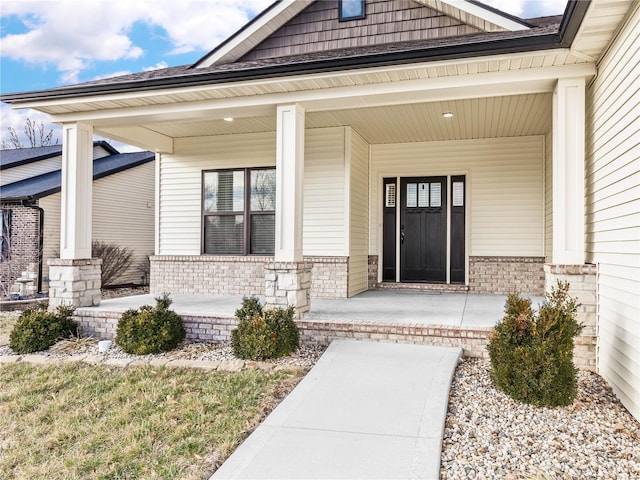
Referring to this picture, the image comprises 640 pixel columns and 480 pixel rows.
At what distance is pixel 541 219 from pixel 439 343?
4064 mm

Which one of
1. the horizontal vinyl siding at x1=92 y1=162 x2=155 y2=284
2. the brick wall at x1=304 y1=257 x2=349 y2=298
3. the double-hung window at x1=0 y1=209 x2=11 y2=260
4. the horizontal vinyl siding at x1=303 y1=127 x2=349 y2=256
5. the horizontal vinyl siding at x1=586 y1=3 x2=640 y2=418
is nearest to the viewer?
the horizontal vinyl siding at x1=586 y1=3 x2=640 y2=418

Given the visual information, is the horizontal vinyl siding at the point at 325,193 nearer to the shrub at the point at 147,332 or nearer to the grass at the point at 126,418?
A: the shrub at the point at 147,332

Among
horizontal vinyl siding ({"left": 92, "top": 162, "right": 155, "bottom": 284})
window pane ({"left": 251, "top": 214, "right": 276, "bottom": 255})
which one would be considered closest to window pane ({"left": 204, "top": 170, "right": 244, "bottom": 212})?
window pane ({"left": 251, "top": 214, "right": 276, "bottom": 255})

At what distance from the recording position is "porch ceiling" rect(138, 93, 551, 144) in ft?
20.2

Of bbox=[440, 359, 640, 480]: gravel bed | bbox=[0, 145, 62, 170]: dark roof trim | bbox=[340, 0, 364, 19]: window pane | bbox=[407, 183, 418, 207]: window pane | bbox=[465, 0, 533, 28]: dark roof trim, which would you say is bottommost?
bbox=[440, 359, 640, 480]: gravel bed

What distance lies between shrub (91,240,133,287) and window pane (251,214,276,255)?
5.50m

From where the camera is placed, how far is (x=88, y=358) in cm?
497

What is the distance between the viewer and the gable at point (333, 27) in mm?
6621

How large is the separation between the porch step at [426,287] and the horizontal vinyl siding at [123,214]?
7697 millimetres

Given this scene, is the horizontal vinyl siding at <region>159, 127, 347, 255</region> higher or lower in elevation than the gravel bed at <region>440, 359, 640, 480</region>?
higher

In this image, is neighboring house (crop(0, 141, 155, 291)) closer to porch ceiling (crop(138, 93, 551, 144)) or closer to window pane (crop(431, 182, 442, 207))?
porch ceiling (crop(138, 93, 551, 144))

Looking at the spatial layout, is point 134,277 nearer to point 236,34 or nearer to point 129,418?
point 236,34

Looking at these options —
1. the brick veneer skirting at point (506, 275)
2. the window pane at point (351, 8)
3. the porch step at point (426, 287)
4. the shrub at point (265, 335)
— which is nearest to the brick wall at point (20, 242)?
the shrub at point (265, 335)

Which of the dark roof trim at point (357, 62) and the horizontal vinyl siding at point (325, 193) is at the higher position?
the dark roof trim at point (357, 62)
